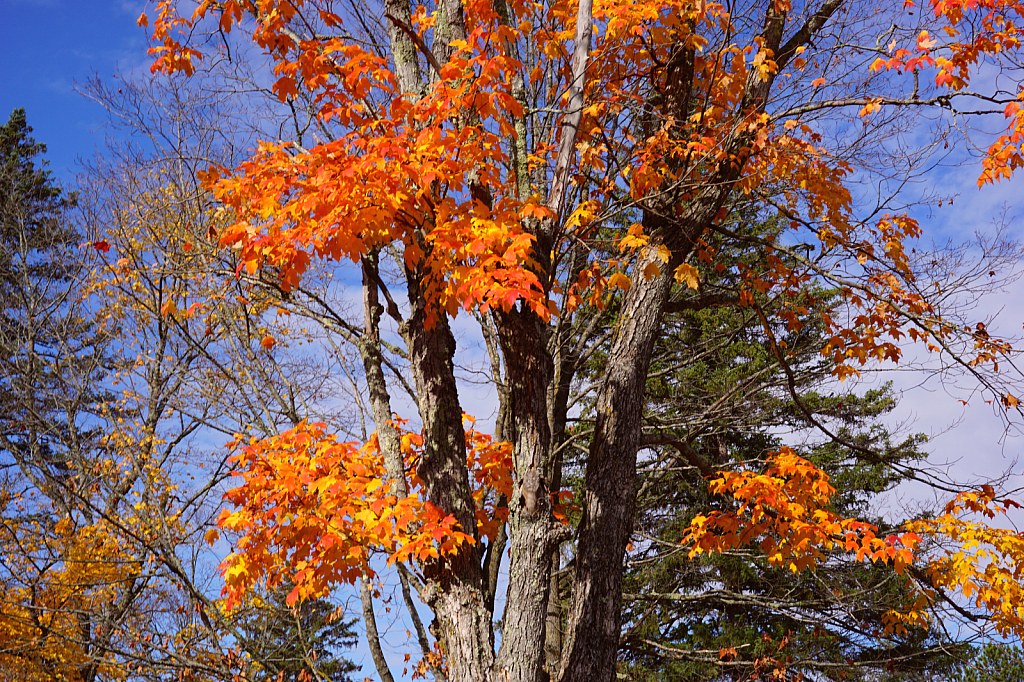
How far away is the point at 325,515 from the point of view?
4.86 metres

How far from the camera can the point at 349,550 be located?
15.9 ft

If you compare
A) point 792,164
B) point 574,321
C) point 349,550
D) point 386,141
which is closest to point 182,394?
point 574,321

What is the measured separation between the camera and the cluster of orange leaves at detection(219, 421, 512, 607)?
179 inches

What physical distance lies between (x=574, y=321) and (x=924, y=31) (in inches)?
202

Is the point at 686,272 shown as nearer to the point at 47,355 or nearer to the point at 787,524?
the point at 787,524

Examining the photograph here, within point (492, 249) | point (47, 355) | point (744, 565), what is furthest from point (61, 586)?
point (744, 565)

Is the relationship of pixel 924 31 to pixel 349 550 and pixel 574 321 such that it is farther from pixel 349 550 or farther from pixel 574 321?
pixel 349 550

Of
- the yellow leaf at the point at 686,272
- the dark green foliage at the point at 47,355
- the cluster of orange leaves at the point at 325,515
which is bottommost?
the cluster of orange leaves at the point at 325,515

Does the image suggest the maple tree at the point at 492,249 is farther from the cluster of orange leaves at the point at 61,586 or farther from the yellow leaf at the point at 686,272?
the cluster of orange leaves at the point at 61,586

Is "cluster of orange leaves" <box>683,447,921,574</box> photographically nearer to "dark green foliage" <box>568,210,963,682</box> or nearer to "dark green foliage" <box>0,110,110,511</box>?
"dark green foliage" <box>568,210,963,682</box>

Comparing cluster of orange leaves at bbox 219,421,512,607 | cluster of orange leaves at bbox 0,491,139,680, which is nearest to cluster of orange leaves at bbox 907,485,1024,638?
cluster of orange leaves at bbox 219,421,512,607

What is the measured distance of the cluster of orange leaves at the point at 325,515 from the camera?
14.9ft

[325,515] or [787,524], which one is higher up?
[787,524]

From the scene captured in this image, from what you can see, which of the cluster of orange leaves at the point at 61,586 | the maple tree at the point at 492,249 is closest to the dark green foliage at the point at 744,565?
the maple tree at the point at 492,249
